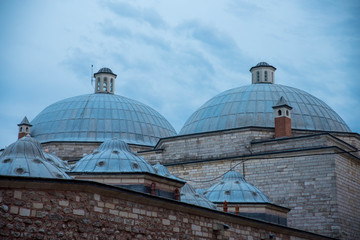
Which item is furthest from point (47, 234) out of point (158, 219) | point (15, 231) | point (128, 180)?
point (128, 180)

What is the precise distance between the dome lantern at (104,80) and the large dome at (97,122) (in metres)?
0.80

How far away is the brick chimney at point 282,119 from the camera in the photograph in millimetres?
27031

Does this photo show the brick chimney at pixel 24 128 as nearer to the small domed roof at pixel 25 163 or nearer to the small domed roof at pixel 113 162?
the small domed roof at pixel 113 162

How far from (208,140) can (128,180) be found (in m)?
9.63

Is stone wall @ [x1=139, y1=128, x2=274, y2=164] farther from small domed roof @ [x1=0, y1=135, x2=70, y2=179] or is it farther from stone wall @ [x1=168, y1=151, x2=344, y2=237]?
small domed roof @ [x1=0, y1=135, x2=70, y2=179]

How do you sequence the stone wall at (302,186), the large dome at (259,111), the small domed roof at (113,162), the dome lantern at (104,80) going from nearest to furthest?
the small domed roof at (113,162)
the stone wall at (302,186)
the large dome at (259,111)
the dome lantern at (104,80)

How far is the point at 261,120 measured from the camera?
2953 cm

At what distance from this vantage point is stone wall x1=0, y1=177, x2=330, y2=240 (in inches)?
398

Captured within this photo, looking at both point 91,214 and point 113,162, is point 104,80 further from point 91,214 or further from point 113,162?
point 91,214

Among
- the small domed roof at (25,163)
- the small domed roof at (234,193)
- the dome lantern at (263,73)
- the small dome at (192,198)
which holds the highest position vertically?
the dome lantern at (263,73)

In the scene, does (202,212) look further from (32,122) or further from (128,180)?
(32,122)

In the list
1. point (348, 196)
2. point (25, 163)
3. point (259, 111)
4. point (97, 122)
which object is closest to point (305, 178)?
point (348, 196)

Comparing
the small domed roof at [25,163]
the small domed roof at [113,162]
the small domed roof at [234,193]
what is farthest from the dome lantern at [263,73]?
the small domed roof at [25,163]

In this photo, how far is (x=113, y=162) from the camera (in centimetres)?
2011
